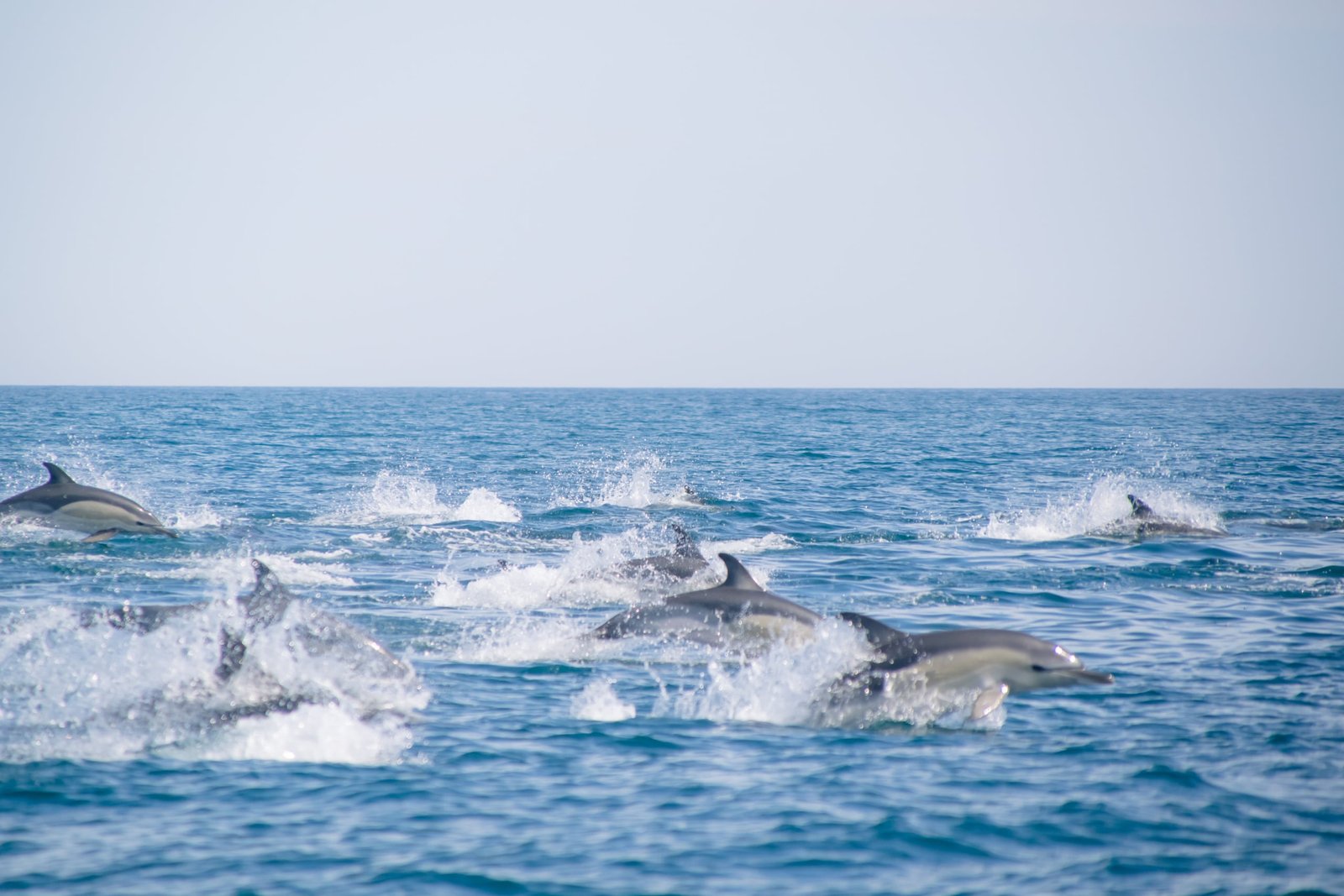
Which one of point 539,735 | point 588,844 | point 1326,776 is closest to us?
point 588,844

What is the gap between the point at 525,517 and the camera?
25266 mm

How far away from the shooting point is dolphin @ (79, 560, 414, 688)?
9.71m

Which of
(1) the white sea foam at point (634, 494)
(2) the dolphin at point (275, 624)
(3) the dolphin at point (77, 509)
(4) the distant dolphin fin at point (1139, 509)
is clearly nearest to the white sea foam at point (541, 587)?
(2) the dolphin at point (275, 624)

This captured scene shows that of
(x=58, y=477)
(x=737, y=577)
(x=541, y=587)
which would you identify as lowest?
(x=541, y=587)

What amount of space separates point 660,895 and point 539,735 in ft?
9.90

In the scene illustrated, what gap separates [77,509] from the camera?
1995 centimetres

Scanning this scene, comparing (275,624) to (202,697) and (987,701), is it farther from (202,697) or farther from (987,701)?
(987,701)

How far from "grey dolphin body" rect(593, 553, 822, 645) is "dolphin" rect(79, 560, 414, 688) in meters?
2.88

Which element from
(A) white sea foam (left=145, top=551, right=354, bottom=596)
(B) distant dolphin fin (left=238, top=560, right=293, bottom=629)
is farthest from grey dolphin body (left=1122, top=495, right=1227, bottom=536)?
(B) distant dolphin fin (left=238, top=560, right=293, bottom=629)

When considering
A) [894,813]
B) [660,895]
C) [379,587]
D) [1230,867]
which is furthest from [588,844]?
[379,587]

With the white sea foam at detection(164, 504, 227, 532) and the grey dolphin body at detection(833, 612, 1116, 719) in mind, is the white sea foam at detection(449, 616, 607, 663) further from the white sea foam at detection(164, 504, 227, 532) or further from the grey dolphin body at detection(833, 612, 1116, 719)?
the white sea foam at detection(164, 504, 227, 532)

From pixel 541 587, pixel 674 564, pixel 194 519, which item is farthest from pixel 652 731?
pixel 194 519

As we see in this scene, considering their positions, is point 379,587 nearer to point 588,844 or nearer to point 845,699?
point 845,699

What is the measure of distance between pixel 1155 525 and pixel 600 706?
1513 centimetres
